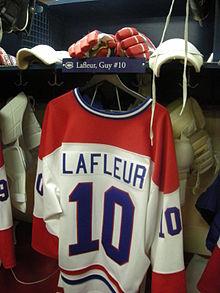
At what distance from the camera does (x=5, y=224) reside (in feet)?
3.42

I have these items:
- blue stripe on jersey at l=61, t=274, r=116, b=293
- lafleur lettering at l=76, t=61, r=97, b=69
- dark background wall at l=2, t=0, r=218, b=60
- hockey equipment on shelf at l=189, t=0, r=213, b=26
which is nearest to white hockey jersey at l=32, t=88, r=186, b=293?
blue stripe on jersey at l=61, t=274, r=116, b=293

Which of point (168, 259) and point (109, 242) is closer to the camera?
point (168, 259)

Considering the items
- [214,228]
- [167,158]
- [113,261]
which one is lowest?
[113,261]

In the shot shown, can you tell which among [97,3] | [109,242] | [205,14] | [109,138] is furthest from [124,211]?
[97,3]

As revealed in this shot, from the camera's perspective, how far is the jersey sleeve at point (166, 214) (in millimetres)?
816

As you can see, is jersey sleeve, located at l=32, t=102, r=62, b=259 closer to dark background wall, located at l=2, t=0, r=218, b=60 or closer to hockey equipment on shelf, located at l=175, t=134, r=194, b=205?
hockey equipment on shelf, located at l=175, t=134, r=194, b=205

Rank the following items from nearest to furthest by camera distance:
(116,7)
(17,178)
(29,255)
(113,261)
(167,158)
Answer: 1. (167,158)
2. (113,261)
3. (17,178)
4. (116,7)
5. (29,255)

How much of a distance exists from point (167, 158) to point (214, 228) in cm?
30

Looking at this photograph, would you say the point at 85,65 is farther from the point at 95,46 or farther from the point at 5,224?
the point at 5,224

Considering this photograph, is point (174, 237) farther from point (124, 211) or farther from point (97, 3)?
point (97, 3)

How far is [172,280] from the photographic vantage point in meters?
0.84

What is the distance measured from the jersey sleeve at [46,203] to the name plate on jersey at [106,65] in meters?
0.19

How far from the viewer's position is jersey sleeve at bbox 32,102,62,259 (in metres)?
0.95

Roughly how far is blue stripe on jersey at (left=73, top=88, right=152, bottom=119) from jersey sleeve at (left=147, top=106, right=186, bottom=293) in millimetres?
75
